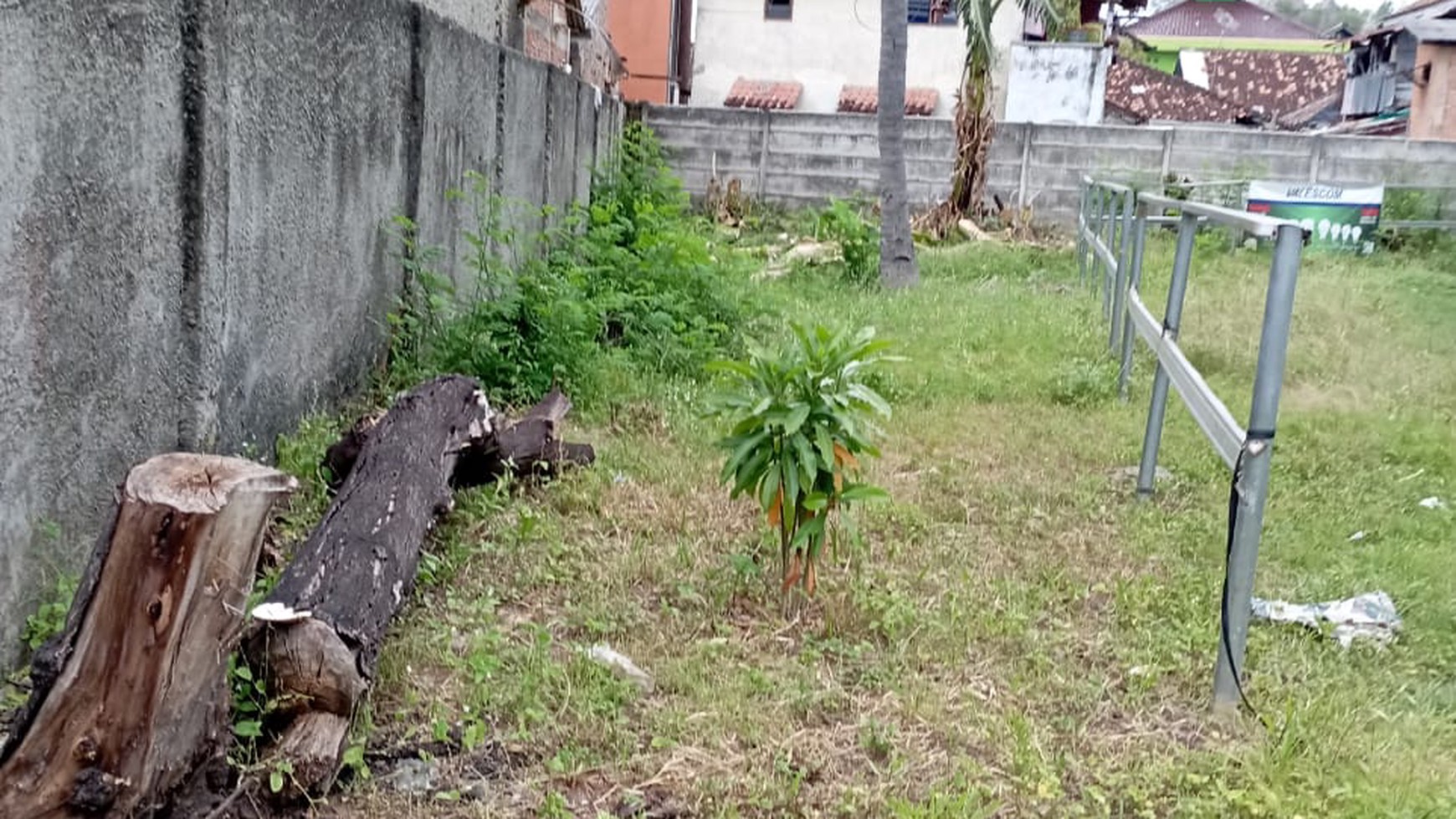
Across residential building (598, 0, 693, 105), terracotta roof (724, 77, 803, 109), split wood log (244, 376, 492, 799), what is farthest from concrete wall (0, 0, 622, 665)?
terracotta roof (724, 77, 803, 109)

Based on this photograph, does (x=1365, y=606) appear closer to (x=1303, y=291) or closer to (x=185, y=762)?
(x=185, y=762)

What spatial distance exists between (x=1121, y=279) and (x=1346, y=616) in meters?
3.83

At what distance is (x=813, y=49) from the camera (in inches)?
900

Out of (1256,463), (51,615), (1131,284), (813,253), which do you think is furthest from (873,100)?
(51,615)

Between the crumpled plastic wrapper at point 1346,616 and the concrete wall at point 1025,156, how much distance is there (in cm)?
1152

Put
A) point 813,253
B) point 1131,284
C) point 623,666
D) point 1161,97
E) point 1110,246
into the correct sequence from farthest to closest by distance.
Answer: point 1161,97 → point 813,253 → point 1110,246 → point 1131,284 → point 623,666

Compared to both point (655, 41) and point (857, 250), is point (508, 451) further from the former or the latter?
point (655, 41)

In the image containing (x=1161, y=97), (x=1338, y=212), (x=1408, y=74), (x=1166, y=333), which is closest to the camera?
(x=1166, y=333)

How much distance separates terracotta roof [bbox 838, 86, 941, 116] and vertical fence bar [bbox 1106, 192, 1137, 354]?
14.7 metres

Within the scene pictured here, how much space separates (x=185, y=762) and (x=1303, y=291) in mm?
8710

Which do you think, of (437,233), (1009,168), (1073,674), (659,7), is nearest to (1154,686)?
(1073,674)

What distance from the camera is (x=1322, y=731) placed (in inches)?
114

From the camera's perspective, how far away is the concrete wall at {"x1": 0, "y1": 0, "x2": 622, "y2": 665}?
277 cm

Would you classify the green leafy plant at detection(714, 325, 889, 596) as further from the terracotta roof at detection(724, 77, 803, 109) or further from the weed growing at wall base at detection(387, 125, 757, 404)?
the terracotta roof at detection(724, 77, 803, 109)
